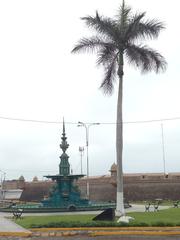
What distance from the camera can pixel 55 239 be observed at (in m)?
15.6

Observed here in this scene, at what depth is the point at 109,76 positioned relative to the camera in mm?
25609

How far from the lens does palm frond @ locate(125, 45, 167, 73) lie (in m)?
24.9

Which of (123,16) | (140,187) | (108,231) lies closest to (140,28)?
(123,16)

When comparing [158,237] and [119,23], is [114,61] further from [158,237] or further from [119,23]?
→ [158,237]

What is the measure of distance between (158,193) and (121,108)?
95.1 ft

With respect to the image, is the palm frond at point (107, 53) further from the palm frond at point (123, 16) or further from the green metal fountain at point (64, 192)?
the green metal fountain at point (64, 192)

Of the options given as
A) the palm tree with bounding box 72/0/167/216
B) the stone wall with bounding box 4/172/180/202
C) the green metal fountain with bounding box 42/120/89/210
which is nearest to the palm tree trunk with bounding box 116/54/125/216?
the palm tree with bounding box 72/0/167/216

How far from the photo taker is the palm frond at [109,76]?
2531 centimetres

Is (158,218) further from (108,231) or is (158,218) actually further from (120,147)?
(108,231)

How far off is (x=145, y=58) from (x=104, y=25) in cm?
274

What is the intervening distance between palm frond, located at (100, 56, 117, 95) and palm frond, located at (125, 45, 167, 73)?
2.81ft

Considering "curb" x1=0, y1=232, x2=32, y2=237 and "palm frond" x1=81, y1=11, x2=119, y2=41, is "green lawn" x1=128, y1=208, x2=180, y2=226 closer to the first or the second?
"curb" x1=0, y1=232, x2=32, y2=237

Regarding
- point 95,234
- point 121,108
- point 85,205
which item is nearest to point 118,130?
point 121,108

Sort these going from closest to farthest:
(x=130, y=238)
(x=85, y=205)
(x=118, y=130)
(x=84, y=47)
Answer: (x=130, y=238) → (x=118, y=130) → (x=84, y=47) → (x=85, y=205)
